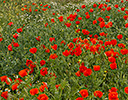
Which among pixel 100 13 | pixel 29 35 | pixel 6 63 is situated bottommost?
pixel 6 63

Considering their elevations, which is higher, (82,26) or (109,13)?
(109,13)

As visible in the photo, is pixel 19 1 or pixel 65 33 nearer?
pixel 65 33

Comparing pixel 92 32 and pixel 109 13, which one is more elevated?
pixel 109 13

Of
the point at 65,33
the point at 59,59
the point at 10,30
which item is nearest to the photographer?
the point at 59,59

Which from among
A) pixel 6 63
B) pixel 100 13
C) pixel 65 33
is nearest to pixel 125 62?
pixel 65 33

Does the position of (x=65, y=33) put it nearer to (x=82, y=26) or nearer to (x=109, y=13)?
(x=82, y=26)

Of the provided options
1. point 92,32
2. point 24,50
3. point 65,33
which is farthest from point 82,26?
point 24,50

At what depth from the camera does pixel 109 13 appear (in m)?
3.84

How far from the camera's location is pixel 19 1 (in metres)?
6.27

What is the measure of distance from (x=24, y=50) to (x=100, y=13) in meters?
2.29

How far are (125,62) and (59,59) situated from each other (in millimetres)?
1028

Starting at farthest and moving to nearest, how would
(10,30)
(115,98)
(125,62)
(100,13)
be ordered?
(100,13) → (10,30) → (125,62) → (115,98)

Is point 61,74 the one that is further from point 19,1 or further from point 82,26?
point 19,1

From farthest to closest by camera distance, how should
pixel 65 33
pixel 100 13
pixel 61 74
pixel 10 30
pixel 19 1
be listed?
pixel 19 1 < pixel 100 13 < pixel 10 30 < pixel 65 33 < pixel 61 74
